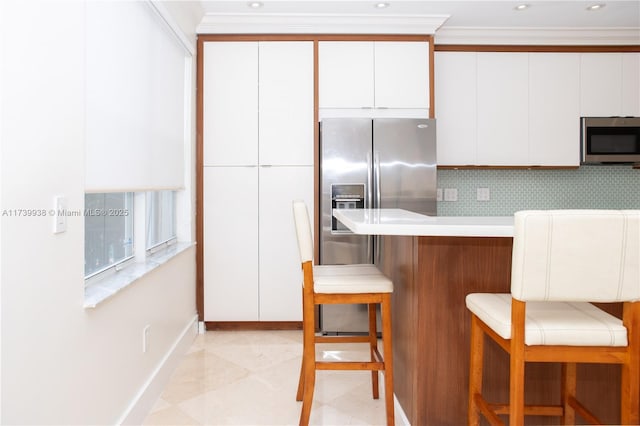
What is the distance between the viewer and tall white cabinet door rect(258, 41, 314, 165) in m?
3.60

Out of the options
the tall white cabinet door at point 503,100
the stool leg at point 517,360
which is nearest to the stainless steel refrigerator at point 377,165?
the tall white cabinet door at point 503,100

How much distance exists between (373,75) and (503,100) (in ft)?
3.83

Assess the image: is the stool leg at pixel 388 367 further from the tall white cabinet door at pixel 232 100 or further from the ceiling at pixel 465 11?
the ceiling at pixel 465 11

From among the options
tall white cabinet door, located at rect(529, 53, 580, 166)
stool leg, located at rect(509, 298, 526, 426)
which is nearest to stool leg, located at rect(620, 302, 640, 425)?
stool leg, located at rect(509, 298, 526, 426)

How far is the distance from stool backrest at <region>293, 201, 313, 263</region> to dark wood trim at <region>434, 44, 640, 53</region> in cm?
251

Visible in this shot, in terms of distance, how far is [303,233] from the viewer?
200 cm

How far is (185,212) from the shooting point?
3.44m

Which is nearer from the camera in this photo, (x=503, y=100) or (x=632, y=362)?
(x=632, y=362)

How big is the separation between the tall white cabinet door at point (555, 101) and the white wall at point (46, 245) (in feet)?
11.5

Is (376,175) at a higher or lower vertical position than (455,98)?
lower

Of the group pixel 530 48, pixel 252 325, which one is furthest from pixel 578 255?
pixel 530 48

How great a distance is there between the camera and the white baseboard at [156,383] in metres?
2.10

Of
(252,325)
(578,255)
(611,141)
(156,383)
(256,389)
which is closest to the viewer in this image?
(578,255)

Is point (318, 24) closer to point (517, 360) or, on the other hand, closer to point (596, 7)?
point (596, 7)
